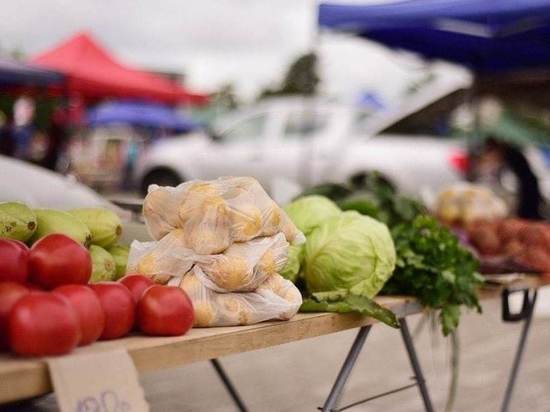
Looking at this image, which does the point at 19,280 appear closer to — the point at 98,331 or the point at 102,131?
the point at 98,331

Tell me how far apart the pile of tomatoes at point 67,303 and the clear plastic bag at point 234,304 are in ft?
0.28

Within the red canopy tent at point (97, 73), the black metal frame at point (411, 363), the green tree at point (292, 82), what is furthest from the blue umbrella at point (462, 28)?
the green tree at point (292, 82)

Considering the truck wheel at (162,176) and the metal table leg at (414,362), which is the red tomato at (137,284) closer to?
the metal table leg at (414,362)

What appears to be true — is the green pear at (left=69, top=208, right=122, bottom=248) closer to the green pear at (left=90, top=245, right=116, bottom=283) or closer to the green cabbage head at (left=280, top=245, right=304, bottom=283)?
the green pear at (left=90, top=245, right=116, bottom=283)

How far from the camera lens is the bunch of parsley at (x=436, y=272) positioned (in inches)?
119

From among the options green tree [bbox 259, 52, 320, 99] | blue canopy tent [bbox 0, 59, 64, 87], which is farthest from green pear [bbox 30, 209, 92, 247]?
green tree [bbox 259, 52, 320, 99]

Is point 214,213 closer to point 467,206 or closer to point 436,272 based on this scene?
point 436,272

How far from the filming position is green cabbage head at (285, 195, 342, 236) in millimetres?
3146

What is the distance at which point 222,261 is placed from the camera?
2.25m

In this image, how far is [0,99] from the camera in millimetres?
17984

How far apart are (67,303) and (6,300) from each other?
0.38ft

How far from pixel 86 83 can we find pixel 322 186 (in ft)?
31.3

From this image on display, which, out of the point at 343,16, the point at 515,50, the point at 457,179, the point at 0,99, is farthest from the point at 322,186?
the point at 0,99

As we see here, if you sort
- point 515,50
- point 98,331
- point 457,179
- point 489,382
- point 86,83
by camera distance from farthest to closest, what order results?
point 86,83 → point 457,179 → point 515,50 → point 489,382 → point 98,331
